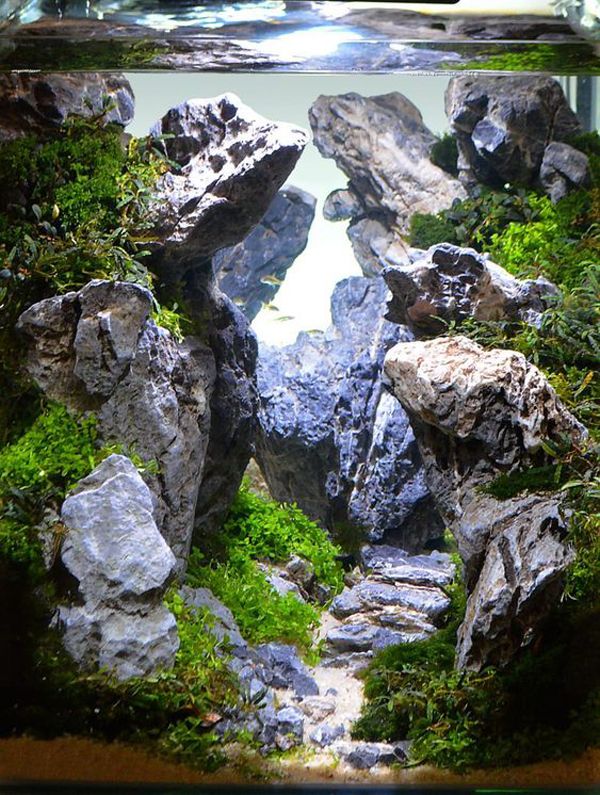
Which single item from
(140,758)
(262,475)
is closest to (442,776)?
(140,758)

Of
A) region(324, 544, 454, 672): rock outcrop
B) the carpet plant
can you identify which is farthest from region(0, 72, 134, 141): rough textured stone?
region(324, 544, 454, 672): rock outcrop

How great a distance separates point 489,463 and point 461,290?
3.93 feet

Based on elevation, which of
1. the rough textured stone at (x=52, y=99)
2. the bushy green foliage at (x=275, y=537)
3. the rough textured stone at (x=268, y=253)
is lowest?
the bushy green foliage at (x=275, y=537)

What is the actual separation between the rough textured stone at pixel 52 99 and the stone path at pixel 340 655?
2.67m

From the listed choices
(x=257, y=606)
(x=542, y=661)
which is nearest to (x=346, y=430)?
(x=257, y=606)

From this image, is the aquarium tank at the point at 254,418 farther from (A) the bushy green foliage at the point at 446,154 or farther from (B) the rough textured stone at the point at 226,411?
(A) the bushy green foliage at the point at 446,154

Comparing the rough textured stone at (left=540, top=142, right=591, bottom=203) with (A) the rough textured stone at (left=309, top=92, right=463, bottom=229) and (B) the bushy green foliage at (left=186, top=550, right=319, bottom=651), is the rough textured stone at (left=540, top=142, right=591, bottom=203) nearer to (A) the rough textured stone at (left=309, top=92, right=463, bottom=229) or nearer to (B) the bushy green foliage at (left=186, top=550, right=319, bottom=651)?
(A) the rough textured stone at (left=309, top=92, right=463, bottom=229)

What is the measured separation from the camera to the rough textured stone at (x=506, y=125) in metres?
4.89

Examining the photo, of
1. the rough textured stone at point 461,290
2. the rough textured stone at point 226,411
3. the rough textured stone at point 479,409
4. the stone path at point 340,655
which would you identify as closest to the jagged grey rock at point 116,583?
the stone path at point 340,655

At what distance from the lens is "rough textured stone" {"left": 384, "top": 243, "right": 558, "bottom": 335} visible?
170 inches

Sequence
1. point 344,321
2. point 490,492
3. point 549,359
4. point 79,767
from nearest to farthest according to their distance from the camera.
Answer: point 79,767, point 490,492, point 549,359, point 344,321

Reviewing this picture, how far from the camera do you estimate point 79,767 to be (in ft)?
9.87

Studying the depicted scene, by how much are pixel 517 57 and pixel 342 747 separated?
3010mm

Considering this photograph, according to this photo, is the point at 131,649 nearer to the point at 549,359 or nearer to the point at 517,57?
the point at 549,359
